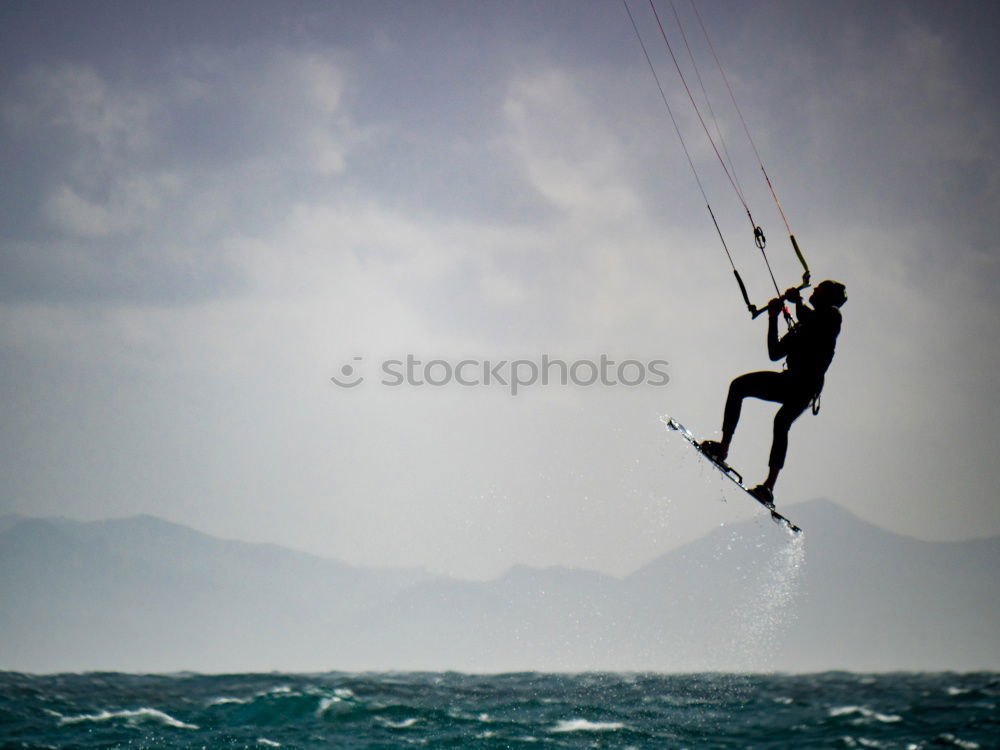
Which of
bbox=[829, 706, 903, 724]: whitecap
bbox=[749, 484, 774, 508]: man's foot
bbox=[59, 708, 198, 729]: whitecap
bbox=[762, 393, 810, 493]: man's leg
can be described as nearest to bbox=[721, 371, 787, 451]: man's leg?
bbox=[762, 393, 810, 493]: man's leg

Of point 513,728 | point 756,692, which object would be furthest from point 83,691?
point 756,692

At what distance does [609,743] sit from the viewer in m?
21.8

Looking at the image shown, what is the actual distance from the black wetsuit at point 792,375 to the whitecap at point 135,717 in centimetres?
2318

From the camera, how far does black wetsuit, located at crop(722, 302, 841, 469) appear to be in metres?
11.0

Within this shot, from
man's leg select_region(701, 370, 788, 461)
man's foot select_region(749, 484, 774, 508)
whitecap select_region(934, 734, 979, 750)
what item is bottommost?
whitecap select_region(934, 734, 979, 750)

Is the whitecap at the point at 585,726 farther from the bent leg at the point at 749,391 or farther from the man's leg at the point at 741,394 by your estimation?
the bent leg at the point at 749,391

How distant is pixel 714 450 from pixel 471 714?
1989cm

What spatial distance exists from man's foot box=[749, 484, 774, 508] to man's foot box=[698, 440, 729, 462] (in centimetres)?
74

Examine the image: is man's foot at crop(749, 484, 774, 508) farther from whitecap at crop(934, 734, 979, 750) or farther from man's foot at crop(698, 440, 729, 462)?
whitecap at crop(934, 734, 979, 750)

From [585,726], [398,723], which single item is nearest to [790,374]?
[585,726]

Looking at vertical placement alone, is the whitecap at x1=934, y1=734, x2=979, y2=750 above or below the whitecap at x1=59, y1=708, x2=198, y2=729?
above

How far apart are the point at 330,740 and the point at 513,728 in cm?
593

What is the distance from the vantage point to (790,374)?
11.3 meters

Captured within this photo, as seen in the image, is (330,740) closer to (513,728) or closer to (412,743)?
(412,743)
